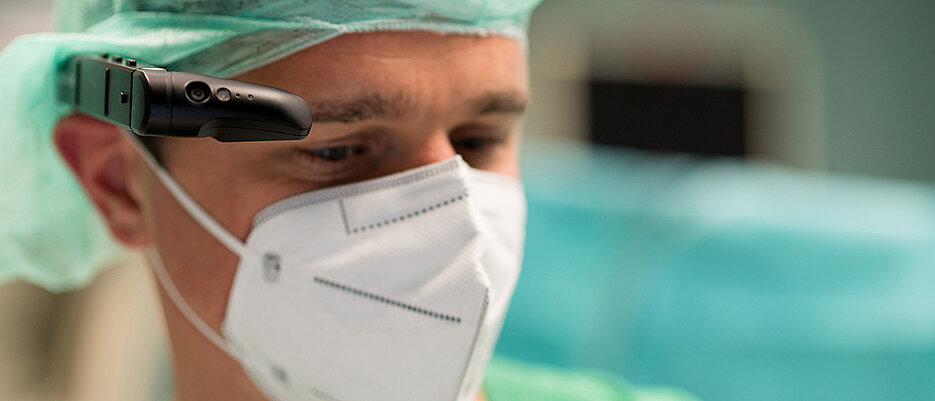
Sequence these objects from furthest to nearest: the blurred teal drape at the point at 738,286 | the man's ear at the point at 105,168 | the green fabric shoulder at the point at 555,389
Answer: the blurred teal drape at the point at 738,286 < the green fabric shoulder at the point at 555,389 < the man's ear at the point at 105,168

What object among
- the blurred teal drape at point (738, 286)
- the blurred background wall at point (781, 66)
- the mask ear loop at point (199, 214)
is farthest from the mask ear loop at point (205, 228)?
the blurred background wall at point (781, 66)

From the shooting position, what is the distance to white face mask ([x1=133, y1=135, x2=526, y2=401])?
2.60ft

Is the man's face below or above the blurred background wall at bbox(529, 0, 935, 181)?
Answer: below

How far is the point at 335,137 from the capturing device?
793mm

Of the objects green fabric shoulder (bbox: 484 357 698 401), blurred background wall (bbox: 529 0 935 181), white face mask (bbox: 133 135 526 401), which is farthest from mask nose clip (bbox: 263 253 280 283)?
blurred background wall (bbox: 529 0 935 181)

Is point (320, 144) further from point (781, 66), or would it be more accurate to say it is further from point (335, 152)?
point (781, 66)

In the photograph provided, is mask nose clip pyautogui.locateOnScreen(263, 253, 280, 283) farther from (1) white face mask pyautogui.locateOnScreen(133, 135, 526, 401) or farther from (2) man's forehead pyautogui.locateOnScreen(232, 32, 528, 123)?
(2) man's forehead pyautogui.locateOnScreen(232, 32, 528, 123)

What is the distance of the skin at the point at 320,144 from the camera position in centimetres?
A: 78

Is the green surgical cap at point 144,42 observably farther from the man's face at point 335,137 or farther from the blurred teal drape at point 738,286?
the blurred teal drape at point 738,286

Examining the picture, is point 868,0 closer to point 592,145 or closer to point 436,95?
point 592,145

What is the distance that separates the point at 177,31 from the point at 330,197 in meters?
0.22

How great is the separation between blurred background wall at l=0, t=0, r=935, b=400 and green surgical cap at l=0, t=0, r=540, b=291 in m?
0.44

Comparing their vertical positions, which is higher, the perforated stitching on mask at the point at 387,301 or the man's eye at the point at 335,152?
the man's eye at the point at 335,152

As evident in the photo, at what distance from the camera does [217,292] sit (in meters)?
0.83
